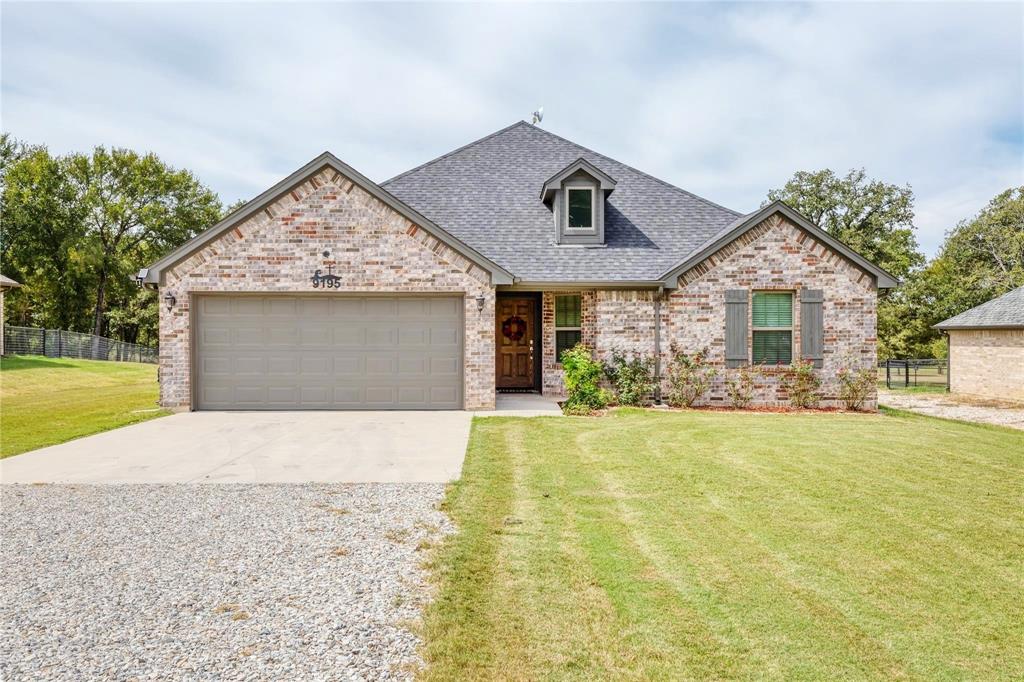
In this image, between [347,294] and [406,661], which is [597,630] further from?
[347,294]

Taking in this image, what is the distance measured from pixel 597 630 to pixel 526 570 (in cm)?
88

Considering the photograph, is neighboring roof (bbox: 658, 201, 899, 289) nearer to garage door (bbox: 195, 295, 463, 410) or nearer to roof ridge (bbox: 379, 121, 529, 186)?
garage door (bbox: 195, 295, 463, 410)

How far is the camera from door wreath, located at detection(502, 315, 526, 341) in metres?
14.9

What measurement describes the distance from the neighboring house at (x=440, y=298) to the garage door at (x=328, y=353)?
0.03 metres

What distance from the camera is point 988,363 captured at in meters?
17.6

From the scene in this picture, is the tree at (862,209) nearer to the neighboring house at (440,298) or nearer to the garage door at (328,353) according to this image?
the neighboring house at (440,298)

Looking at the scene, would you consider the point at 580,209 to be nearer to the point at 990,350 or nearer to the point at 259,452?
the point at 259,452

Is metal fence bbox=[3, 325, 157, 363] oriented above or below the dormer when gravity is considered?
below

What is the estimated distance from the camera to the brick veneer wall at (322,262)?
1208 centimetres

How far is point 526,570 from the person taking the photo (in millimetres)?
3928

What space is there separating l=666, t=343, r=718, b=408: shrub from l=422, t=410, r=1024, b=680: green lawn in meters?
5.13

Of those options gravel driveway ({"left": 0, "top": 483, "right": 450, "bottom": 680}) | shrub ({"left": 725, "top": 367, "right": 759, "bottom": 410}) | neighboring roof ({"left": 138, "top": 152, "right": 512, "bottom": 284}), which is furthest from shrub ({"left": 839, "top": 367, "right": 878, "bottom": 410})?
gravel driveway ({"left": 0, "top": 483, "right": 450, "bottom": 680})

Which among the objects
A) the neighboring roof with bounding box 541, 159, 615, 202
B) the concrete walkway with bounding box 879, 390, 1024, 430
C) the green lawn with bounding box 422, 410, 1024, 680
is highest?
the neighboring roof with bounding box 541, 159, 615, 202

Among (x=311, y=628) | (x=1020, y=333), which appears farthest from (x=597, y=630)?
(x=1020, y=333)
